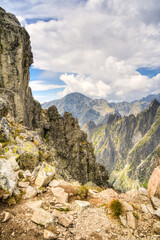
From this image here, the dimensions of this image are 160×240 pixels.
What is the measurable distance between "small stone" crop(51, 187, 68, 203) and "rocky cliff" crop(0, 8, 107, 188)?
13.9 ft

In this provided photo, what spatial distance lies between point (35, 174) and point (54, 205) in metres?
3.58

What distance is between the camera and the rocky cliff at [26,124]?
14367 millimetres

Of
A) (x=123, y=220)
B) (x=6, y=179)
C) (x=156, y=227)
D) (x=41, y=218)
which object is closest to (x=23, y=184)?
(x=6, y=179)

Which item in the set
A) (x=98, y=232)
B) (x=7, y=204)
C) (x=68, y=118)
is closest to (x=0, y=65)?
(x=7, y=204)

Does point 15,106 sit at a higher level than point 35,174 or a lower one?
higher

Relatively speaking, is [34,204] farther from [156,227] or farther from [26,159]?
[156,227]

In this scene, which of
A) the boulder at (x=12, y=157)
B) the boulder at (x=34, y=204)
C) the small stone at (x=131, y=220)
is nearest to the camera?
the boulder at (x=34, y=204)

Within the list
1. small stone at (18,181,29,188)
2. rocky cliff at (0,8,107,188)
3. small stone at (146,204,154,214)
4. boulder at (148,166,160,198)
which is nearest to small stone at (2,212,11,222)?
small stone at (18,181,29,188)

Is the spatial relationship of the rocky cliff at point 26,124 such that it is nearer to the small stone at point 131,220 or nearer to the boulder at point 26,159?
the boulder at point 26,159

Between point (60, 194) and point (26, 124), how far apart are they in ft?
113

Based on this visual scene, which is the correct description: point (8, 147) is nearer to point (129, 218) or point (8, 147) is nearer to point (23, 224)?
point (23, 224)

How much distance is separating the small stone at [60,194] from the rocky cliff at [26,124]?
422 cm

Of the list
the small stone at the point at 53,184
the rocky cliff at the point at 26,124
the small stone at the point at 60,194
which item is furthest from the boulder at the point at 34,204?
the rocky cliff at the point at 26,124

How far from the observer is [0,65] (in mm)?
34875
